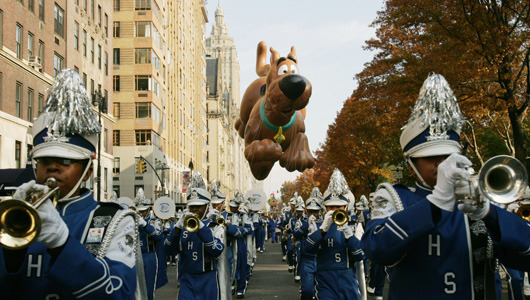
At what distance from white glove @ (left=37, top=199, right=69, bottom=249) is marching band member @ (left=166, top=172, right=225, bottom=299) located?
6.34m

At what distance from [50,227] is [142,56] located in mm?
55252

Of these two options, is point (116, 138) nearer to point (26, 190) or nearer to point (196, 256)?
point (196, 256)

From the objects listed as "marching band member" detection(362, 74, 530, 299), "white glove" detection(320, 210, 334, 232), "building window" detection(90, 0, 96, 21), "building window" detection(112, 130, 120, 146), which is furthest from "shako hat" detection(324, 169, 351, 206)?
"building window" detection(112, 130, 120, 146)

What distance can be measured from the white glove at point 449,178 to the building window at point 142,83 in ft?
180

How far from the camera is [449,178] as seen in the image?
126 inches

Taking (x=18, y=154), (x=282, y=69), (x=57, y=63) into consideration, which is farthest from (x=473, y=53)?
(x=57, y=63)

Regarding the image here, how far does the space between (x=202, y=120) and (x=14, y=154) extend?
63.3 metres

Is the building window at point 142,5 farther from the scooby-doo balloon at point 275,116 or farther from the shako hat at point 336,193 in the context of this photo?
the shako hat at point 336,193

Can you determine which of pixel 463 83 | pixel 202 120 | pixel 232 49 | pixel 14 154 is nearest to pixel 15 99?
pixel 14 154

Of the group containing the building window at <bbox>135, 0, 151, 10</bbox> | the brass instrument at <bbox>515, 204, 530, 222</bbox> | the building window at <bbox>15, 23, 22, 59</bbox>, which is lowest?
the brass instrument at <bbox>515, 204, 530, 222</bbox>

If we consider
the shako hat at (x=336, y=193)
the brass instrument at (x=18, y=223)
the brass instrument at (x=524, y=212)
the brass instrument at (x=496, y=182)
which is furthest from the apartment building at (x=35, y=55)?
the brass instrument at (x=496, y=182)

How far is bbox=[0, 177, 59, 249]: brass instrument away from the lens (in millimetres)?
2795

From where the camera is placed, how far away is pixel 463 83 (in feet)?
61.3

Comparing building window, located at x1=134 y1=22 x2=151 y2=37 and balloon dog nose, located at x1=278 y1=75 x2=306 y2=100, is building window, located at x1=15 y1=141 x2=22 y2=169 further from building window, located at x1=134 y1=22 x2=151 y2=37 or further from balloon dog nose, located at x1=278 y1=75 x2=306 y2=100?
building window, located at x1=134 y1=22 x2=151 y2=37
